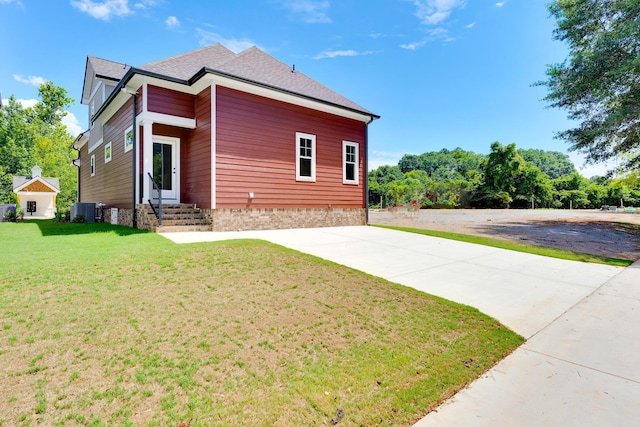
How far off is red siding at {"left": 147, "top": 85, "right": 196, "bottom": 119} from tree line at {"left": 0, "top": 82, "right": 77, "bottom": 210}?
3133 centimetres

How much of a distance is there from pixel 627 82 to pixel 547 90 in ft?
8.75

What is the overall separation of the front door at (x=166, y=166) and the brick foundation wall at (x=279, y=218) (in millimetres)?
1990

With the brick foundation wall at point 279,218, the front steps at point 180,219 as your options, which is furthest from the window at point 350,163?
the front steps at point 180,219

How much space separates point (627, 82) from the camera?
1140 cm

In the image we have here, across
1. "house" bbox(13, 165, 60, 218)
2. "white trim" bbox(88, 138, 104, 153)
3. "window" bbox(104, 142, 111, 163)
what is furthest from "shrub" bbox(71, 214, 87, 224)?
"house" bbox(13, 165, 60, 218)

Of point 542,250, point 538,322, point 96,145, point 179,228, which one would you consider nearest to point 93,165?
point 96,145

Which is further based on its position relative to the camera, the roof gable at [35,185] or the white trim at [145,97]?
the roof gable at [35,185]

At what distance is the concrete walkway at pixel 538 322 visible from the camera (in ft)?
6.68

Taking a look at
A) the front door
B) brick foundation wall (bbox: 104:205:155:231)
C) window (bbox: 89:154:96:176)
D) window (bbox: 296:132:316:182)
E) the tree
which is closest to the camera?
brick foundation wall (bbox: 104:205:155:231)

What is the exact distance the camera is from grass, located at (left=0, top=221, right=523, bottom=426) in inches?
72.8

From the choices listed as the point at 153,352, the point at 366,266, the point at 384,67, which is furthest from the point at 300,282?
the point at 384,67

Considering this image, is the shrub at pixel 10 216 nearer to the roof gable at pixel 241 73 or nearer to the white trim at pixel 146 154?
the roof gable at pixel 241 73

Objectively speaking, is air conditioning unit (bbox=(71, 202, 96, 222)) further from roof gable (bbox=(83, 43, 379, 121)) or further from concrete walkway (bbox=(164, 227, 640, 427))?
concrete walkway (bbox=(164, 227, 640, 427))

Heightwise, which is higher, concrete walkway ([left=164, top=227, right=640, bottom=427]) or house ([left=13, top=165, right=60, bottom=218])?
house ([left=13, top=165, right=60, bottom=218])
